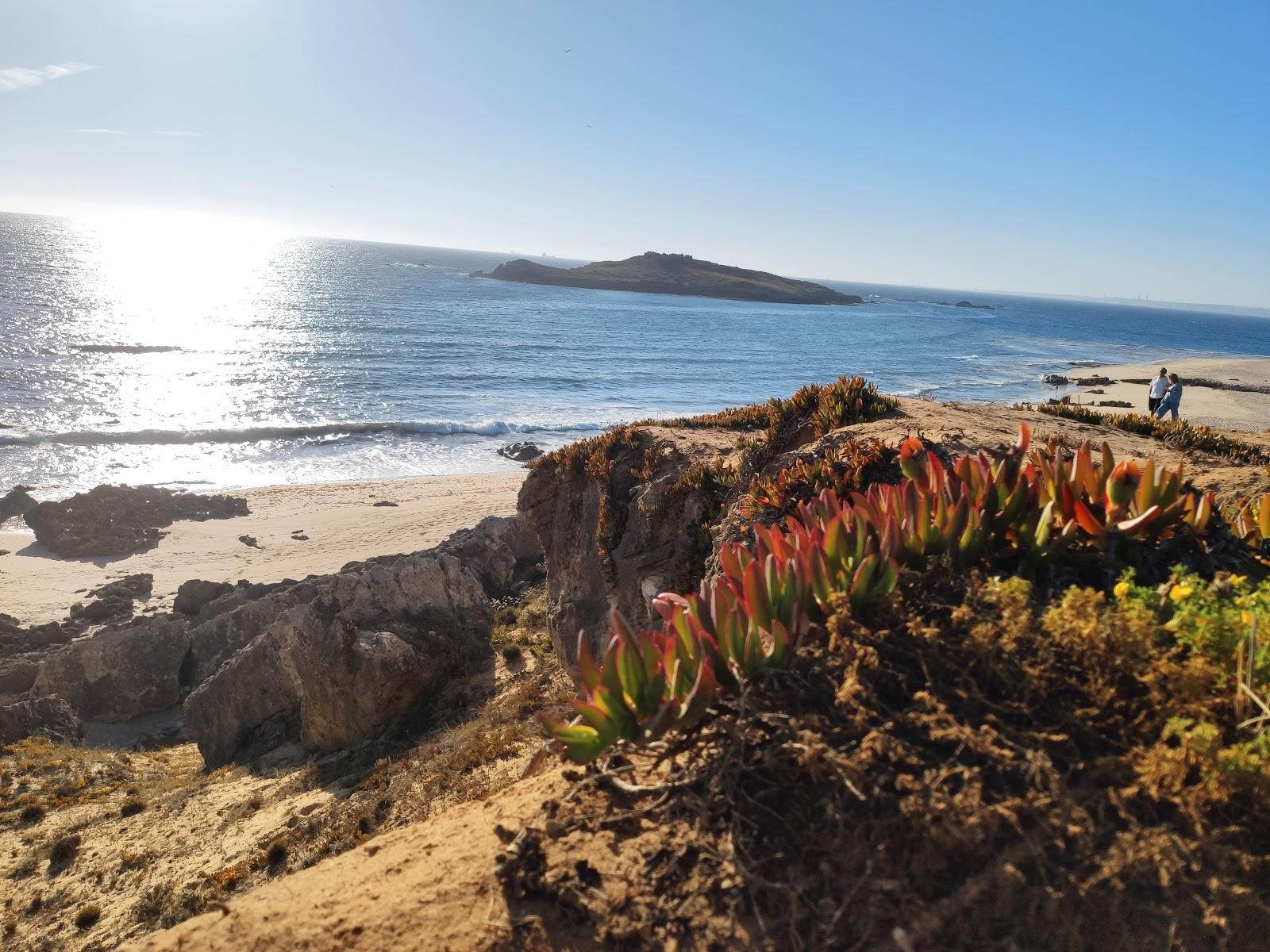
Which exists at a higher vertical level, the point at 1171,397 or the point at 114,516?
the point at 1171,397

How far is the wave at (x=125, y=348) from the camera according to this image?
51188mm

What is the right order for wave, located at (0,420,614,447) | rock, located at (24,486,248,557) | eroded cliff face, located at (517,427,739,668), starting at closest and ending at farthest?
eroded cliff face, located at (517,427,739,668) < rock, located at (24,486,248,557) < wave, located at (0,420,614,447)

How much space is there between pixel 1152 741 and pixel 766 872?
1.30m

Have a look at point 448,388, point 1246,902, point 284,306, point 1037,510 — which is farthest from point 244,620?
point 284,306

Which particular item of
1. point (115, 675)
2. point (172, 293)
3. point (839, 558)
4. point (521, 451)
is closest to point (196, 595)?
point (115, 675)

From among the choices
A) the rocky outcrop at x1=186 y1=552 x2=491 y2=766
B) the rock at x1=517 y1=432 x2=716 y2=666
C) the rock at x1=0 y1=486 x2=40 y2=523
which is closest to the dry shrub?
the rock at x1=517 y1=432 x2=716 y2=666

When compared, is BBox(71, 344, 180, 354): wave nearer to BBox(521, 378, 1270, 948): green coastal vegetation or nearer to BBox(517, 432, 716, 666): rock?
BBox(517, 432, 716, 666): rock

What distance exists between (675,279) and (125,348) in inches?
4568

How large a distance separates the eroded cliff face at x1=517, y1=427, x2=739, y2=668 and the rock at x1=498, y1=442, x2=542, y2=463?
1995 cm

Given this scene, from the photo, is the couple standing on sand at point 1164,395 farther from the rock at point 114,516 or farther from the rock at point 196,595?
the rock at point 114,516

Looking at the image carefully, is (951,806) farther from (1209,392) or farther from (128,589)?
(1209,392)

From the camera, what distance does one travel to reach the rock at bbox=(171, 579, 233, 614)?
48.4 feet

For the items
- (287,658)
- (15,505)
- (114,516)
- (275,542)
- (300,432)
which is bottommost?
(275,542)

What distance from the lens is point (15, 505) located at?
73.2 feet
